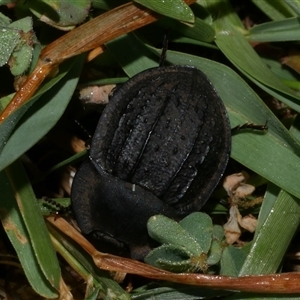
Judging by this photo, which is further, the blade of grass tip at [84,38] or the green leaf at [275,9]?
the green leaf at [275,9]

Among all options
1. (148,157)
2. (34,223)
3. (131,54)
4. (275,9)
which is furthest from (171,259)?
(275,9)

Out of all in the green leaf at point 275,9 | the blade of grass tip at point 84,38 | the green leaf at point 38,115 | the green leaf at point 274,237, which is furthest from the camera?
the green leaf at point 275,9

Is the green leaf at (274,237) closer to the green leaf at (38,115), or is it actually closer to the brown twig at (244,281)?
the brown twig at (244,281)

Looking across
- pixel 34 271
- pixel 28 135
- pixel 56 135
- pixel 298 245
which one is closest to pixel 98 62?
pixel 56 135

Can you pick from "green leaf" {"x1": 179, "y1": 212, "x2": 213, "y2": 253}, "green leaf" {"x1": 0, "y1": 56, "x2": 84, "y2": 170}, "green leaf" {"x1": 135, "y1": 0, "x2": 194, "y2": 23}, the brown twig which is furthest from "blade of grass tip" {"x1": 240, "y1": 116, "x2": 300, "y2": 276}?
"green leaf" {"x1": 0, "y1": 56, "x2": 84, "y2": 170}

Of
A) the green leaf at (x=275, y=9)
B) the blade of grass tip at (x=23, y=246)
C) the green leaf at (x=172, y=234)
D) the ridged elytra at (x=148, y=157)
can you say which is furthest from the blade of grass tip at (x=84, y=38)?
the green leaf at (x=172, y=234)

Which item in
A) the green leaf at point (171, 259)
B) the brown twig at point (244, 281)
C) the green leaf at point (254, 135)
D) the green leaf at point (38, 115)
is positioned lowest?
the brown twig at point (244, 281)

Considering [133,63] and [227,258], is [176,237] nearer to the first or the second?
[227,258]
